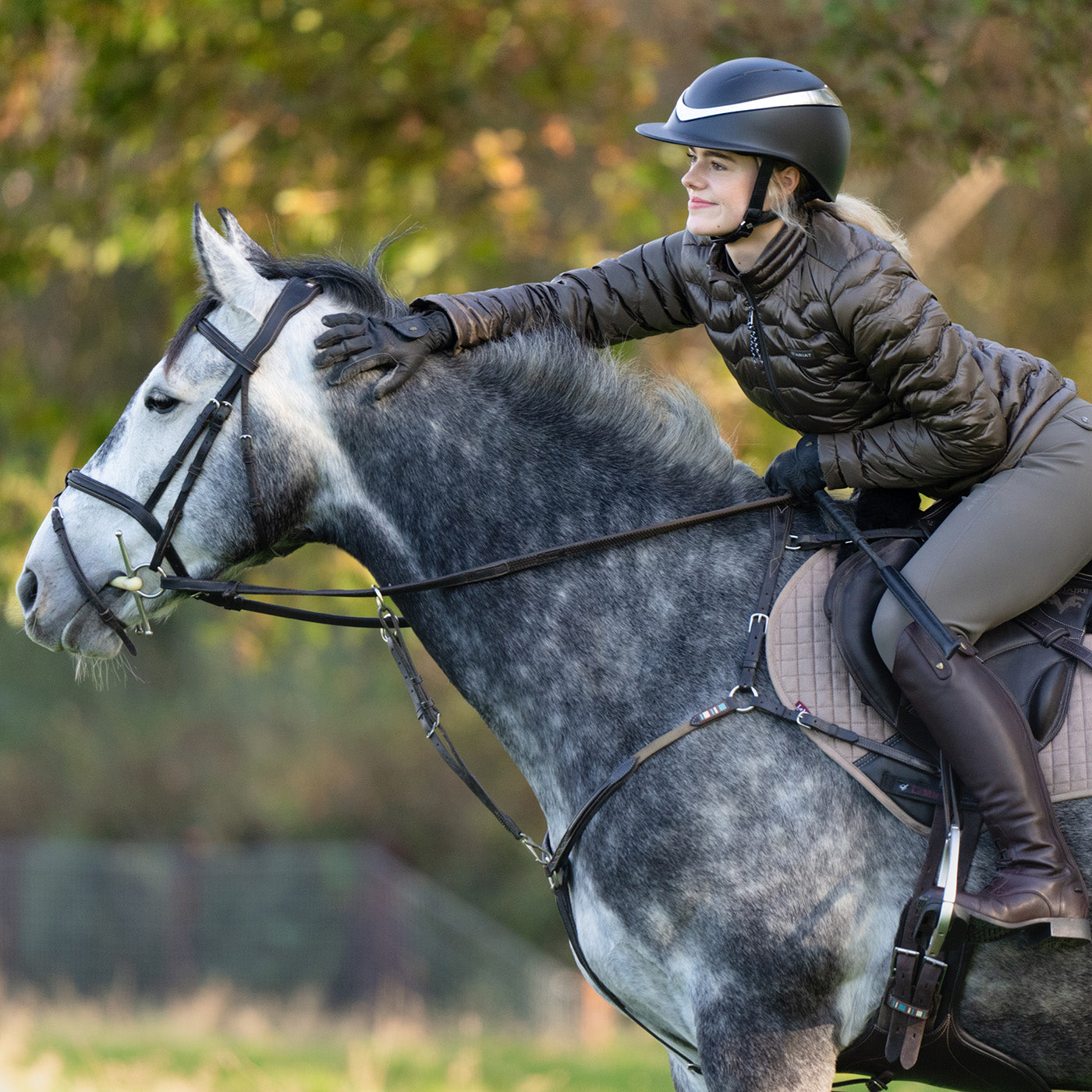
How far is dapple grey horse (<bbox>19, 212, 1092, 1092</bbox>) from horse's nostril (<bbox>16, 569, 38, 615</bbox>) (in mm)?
27

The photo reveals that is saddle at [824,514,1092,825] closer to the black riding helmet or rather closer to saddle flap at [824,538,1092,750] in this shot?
saddle flap at [824,538,1092,750]

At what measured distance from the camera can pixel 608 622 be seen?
2.96 meters

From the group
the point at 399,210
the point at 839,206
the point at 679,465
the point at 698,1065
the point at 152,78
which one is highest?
the point at 152,78

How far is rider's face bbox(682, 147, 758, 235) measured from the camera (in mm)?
2920

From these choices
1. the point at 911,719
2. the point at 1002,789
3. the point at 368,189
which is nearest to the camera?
the point at 1002,789

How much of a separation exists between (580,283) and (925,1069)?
2.24 meters

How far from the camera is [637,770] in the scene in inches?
111

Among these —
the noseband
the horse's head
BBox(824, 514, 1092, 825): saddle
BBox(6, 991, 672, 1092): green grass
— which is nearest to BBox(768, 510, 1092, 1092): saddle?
BBox(824, 514, 1092, 825): saddle

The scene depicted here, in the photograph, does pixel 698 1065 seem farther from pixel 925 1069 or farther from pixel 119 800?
pixel 119 800

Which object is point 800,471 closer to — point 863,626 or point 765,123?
point 863,626

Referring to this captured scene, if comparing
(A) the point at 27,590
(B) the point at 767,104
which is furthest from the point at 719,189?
(A) the point at 27,590

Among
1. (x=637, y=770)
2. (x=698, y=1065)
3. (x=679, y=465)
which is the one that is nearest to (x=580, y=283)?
(x=679, y=465)

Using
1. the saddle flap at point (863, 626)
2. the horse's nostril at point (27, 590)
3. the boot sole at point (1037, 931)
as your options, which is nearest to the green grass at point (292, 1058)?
the horse's nostril at point (27, 590)

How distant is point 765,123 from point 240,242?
1.40 meters
